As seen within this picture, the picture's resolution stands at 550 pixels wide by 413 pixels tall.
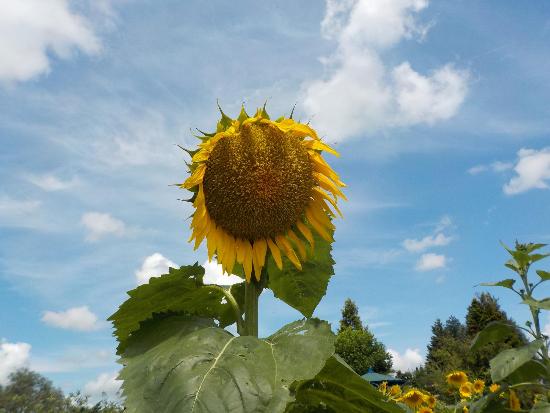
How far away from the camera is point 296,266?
233 centimetres

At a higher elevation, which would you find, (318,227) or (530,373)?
(318,227)

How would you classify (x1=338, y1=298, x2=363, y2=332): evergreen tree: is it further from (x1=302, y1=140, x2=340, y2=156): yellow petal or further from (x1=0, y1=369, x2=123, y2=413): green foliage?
(x1=302, y1=140, x2=340, y2=156): yellow petal

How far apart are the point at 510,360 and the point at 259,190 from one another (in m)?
1.98

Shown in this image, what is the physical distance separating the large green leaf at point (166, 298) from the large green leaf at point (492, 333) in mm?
2106

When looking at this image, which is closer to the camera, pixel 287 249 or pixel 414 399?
pixel 287 249

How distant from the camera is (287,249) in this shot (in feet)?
7.68

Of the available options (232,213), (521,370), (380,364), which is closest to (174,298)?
(232,213)

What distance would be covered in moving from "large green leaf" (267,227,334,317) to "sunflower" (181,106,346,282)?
0.05 m

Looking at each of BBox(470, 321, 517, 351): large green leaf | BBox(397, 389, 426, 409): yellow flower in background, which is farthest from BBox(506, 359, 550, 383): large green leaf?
BBox(397, 389, 426, 409): yellow flower in background

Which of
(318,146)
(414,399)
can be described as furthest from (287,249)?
(414,399)

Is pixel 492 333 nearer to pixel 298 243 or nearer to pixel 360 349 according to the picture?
pixel 298 243

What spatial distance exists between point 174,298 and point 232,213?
15.4 inches

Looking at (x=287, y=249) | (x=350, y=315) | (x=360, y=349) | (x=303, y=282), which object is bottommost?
(x=303, y=282)

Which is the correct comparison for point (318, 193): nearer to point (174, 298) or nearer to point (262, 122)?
point (262, 122)
